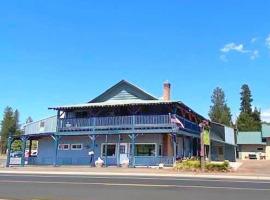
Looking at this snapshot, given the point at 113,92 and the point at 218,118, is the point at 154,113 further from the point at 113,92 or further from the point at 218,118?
the point at 218,118

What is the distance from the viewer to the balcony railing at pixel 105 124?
1367 inches

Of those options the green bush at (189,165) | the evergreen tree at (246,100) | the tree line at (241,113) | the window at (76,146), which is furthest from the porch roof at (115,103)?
the evergreen tree at (246,100)

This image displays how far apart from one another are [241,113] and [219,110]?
6.26 meters

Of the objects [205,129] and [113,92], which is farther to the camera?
[113,92]

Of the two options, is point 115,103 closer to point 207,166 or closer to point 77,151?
point 77,151

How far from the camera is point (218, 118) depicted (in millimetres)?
96562

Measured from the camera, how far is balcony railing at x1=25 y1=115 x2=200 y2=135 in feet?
114

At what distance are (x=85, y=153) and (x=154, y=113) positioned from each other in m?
7.54

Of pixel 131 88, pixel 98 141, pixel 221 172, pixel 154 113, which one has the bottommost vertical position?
pixel 221 172

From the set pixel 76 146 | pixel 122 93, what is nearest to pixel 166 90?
pixel 122 93

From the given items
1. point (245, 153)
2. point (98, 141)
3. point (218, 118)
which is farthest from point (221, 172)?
point (218, 118)

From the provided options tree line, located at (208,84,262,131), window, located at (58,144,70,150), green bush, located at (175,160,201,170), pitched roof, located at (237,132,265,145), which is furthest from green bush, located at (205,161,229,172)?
tree line, located at (208,84,262,131)

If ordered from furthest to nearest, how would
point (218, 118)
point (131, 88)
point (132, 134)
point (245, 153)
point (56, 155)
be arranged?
1. point (218, 118)
2. point (245, 153)
3. point (131, 88)
4. point (56, 155)
5. point (132, 134)

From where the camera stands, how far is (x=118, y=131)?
1417 inches
